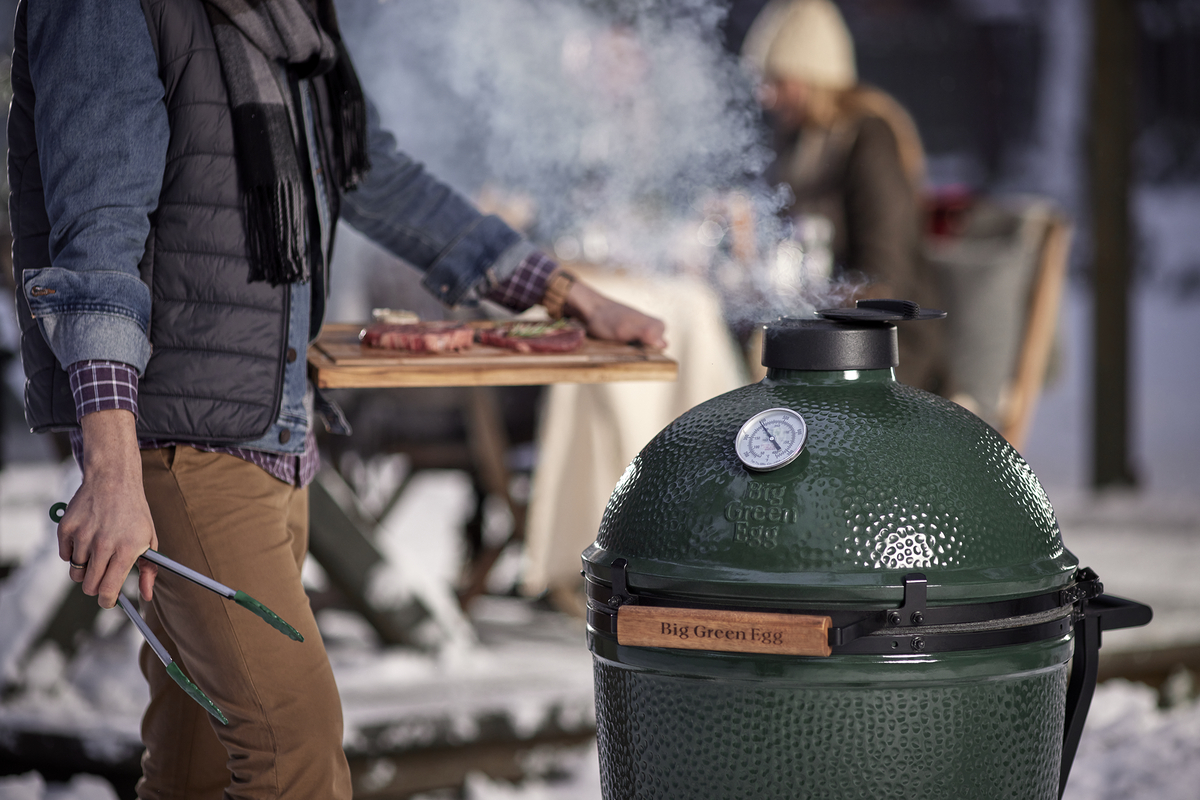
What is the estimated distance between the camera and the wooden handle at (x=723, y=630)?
1.51 meters

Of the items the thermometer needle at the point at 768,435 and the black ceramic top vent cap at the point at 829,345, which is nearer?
the thermometer needle at the point at 768,435

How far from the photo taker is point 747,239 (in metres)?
4.36

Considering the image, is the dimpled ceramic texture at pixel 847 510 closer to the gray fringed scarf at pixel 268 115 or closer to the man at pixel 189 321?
the man at pixel 189 321

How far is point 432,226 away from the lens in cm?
210

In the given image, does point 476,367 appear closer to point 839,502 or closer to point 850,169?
point 839,502

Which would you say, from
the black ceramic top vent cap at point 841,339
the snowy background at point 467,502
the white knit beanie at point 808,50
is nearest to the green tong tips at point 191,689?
the black ceramic top vent cap at point 841,339

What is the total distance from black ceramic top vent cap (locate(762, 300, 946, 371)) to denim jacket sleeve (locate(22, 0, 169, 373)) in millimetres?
811

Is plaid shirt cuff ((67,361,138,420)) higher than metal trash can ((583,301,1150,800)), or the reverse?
plaid shirt cuff ((67,361,138,420))

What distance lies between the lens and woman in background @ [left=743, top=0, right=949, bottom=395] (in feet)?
13.4

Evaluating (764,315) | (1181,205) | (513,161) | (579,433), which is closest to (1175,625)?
(764,315)

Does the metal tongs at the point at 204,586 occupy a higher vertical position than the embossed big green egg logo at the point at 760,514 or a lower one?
lower

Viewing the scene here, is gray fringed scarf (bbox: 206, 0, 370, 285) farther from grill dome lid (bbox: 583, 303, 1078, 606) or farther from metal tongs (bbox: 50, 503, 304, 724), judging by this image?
grill dome lid (bbox: 583, 303, 1078, 606)

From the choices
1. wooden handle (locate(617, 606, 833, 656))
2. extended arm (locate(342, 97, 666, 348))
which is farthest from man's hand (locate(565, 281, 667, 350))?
wooden handle (locate(617, 606, 833, 656))

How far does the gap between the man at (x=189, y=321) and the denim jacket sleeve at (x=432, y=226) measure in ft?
0.94
